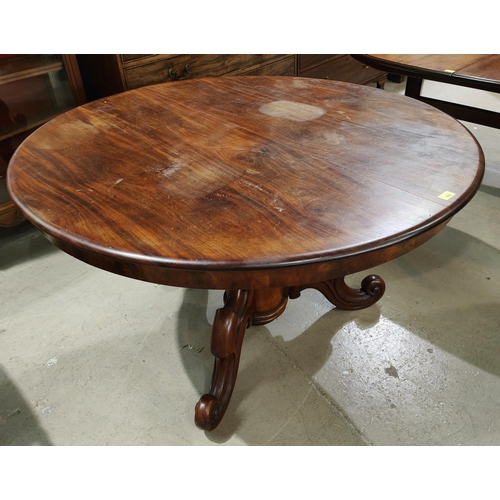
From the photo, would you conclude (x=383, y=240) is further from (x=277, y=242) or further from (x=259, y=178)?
(x=259, y=178)

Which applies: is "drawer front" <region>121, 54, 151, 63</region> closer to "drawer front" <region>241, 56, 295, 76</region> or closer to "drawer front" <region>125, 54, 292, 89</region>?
"drawer front" <region>125, 54, 292, 89</region>

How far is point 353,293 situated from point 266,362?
39cm

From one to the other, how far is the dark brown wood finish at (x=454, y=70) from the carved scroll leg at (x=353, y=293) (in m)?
0.79

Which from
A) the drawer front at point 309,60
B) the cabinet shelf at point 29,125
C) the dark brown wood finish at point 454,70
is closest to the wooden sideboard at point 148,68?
the cabinet shelf at point 29,125

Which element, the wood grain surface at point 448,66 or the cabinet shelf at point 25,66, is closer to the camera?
the wood grain surface at point 448,66

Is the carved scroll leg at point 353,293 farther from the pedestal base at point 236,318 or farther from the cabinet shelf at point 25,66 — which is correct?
the cabinet shelf at point 25,66

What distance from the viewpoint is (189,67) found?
2.19 m

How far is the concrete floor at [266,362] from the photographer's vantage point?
1269mm

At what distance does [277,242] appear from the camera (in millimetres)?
820

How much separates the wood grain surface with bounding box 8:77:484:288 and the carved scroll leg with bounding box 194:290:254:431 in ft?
1.16

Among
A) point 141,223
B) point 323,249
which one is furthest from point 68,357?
point 323,249

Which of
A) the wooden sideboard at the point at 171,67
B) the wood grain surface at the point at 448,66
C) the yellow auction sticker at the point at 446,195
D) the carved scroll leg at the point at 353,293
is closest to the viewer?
the yellow auction sticker at the point at 446,195

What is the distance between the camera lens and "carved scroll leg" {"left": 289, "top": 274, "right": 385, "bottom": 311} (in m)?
1.52

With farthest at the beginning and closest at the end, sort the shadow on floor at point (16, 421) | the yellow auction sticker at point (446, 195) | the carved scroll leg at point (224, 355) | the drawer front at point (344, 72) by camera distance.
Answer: the drawer front at point (344, 72), the shadow on floor at point (16, 421), the carved scroll leg at point (224, 355), the yellow auction sticker at point (446, 195)
